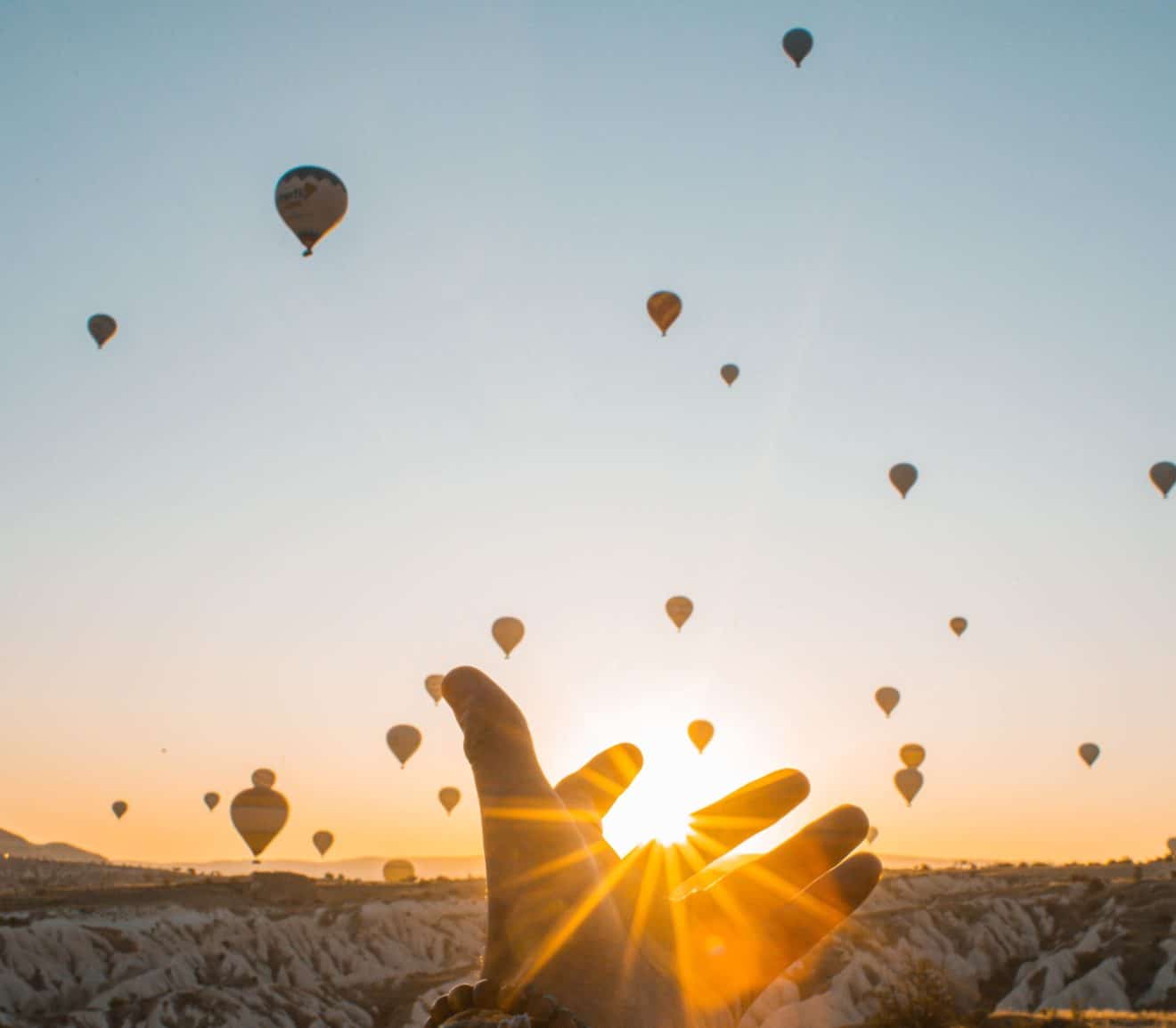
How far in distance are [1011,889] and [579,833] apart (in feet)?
290

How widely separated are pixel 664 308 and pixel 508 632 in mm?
20158

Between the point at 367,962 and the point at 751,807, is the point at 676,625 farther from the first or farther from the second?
the point at 751,807

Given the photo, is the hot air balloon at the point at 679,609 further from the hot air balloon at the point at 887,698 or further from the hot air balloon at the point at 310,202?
the hot air balloon at the point at 310,202

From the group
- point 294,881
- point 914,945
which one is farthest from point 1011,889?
point 294,881

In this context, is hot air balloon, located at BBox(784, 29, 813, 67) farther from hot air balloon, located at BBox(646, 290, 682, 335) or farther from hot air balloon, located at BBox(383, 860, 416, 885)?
hot air balloon, located at BBox(383, 860, 416, 885)

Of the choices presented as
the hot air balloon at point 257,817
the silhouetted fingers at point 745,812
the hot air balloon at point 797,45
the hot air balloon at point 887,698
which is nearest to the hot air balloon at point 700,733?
the hot air balloon at point 887,698

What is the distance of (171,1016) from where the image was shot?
155 ft

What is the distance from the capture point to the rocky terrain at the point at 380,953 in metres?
49.3

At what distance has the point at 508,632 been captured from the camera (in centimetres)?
5912

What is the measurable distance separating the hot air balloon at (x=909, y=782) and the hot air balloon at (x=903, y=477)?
28195mm

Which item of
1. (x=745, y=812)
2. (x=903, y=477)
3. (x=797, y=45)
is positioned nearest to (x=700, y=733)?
(x=903, y=477)

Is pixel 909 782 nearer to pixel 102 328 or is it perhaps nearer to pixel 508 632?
pixel 508 632

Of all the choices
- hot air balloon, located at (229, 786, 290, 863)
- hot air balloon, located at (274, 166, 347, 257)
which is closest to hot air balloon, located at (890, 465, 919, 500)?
hot air balloon, located at (274, 166, 347, 257)

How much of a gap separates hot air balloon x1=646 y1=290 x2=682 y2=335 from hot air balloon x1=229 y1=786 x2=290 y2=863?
37.3 m
